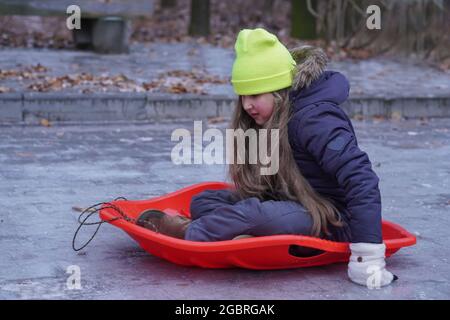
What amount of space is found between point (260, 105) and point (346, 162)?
457 millimetres

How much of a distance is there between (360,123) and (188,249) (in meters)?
4.93

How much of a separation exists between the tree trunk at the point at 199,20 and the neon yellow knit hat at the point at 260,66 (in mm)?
10860

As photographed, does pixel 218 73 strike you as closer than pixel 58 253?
No

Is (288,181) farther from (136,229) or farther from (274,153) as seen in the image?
(136,229)

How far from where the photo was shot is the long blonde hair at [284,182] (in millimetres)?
3631

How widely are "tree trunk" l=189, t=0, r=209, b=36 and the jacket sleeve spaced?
435 inches

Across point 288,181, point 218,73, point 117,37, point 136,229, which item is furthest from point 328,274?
point 117,37

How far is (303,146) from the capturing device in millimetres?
3656

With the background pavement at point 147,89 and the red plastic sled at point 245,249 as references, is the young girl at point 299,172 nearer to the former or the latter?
the red plastic sled at point 245,249

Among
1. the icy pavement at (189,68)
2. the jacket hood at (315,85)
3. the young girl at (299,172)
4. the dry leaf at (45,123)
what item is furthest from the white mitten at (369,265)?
the icy pavement at (189,68)

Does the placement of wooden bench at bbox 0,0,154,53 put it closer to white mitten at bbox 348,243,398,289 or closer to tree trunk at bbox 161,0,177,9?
white mitten at bbox 348,243,398,289

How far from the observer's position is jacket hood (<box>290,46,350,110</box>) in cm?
368

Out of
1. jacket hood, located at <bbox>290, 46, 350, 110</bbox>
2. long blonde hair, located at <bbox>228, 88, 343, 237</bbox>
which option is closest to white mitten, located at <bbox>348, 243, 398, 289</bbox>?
long blonde hair, located at <bbox>228, 88, 343, 237</bbox>
